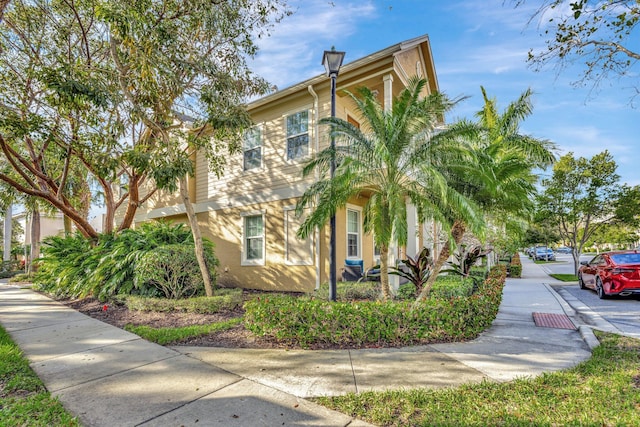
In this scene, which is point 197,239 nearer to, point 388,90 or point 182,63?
point 182,63

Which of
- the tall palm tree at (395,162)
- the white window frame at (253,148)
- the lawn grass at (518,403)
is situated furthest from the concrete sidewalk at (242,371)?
the white window frame at (253,148)

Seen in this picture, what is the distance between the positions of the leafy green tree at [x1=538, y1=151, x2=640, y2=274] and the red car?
5.76m

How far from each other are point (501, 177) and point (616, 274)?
6646mm

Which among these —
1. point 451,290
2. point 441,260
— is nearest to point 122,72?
point 441,260

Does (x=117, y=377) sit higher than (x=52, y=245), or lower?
lower

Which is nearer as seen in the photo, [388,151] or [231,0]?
[388,151]

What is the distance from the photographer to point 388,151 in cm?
621

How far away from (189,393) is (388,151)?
16.0 ft

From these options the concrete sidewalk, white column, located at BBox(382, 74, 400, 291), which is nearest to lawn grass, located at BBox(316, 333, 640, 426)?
the concrete sidewalk

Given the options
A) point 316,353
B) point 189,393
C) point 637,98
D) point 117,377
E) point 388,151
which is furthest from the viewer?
point 388,151

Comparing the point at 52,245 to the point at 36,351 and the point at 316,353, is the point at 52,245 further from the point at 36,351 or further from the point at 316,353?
the point at 316,353

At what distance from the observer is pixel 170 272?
28.6 ft

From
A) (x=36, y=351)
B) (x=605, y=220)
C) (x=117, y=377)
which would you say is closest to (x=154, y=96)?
(x=36, y=351)

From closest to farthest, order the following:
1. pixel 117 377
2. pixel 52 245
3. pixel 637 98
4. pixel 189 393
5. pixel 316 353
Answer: pixel 189 393
pixel 117 377
pixel 316 353
pixel 637 98
pixel 52 245
